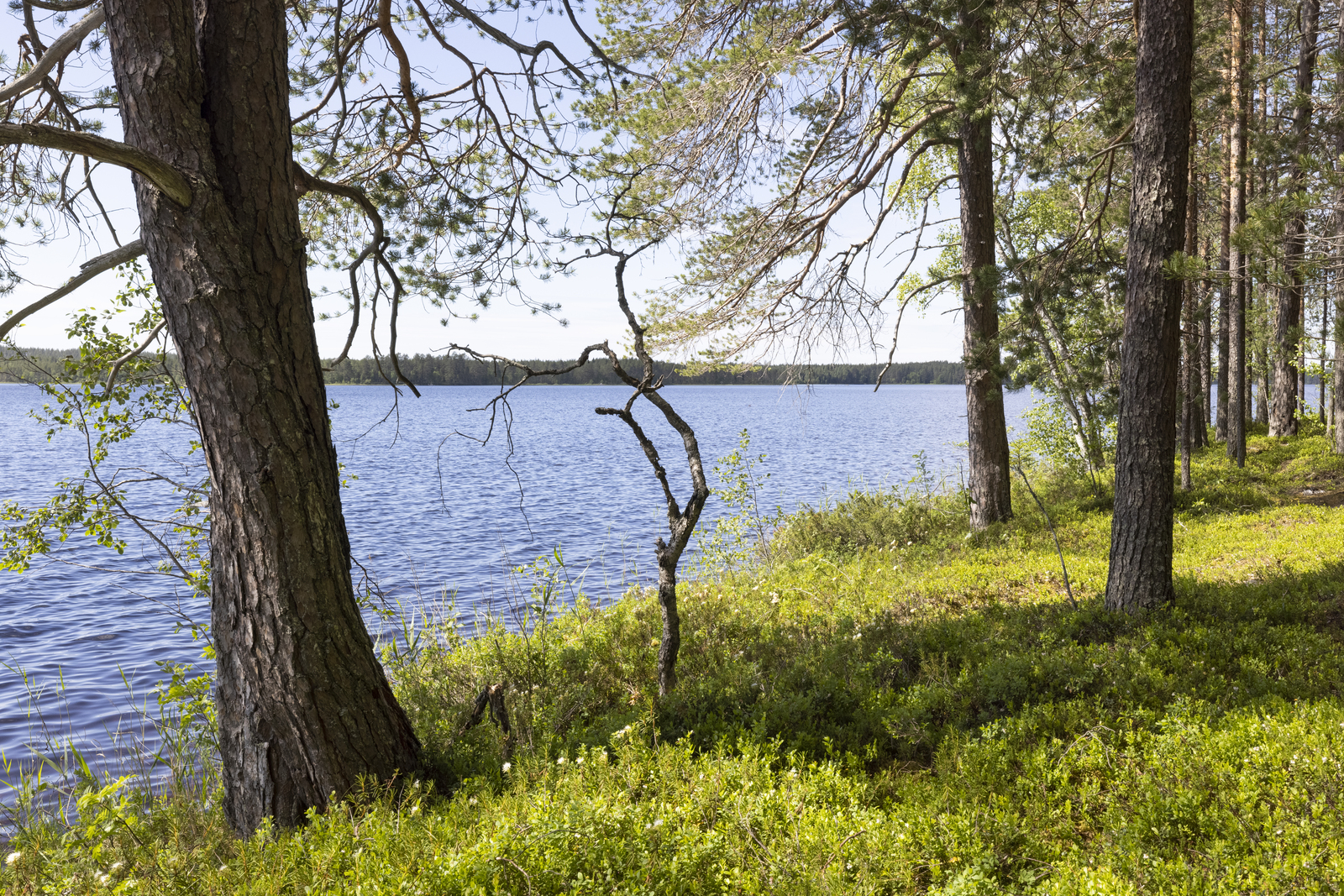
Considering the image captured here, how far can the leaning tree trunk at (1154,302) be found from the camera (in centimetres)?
588

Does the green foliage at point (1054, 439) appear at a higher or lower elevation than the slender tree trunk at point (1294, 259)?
lower

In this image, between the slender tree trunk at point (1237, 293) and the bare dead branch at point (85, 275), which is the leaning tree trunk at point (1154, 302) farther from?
the bare dead branch at point (85, 275)

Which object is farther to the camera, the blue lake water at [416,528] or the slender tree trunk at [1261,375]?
the slender tree trunk at [1261,375]

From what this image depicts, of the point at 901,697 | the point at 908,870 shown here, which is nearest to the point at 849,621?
the point at 901,697

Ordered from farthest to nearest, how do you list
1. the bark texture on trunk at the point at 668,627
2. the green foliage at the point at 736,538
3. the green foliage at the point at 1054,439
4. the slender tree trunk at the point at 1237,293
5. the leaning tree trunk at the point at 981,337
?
the green foliage at the point at 1054,439 < the slender tree trunk at the point at 1237,293 < the green foliage at the point at 736,538 < the leaning tree trunk at the point at 981,337 < the bark texture on trunk at the point at 668,627

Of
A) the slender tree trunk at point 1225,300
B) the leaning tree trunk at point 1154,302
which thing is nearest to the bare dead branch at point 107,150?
the leaning tree trunk at point 1154,302

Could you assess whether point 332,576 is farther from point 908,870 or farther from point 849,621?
point 849,621

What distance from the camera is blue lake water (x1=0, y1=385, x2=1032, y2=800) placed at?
8.03 m

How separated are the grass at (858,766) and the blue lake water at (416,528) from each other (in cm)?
189

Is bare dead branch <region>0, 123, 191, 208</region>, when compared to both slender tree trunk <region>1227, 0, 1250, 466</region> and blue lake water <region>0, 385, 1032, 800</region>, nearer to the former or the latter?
blue lake water <region>0, 385, 1032, 800</region>

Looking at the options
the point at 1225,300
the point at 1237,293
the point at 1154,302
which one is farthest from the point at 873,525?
the point at 1237,293

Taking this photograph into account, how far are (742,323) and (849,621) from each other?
475cm

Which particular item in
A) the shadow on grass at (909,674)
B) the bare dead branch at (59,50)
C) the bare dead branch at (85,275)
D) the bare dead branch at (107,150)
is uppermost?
the bare dead branch at (59,50)

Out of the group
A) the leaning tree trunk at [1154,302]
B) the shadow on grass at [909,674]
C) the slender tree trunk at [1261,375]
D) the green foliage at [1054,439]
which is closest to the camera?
the shadow on grass at [909,674]
